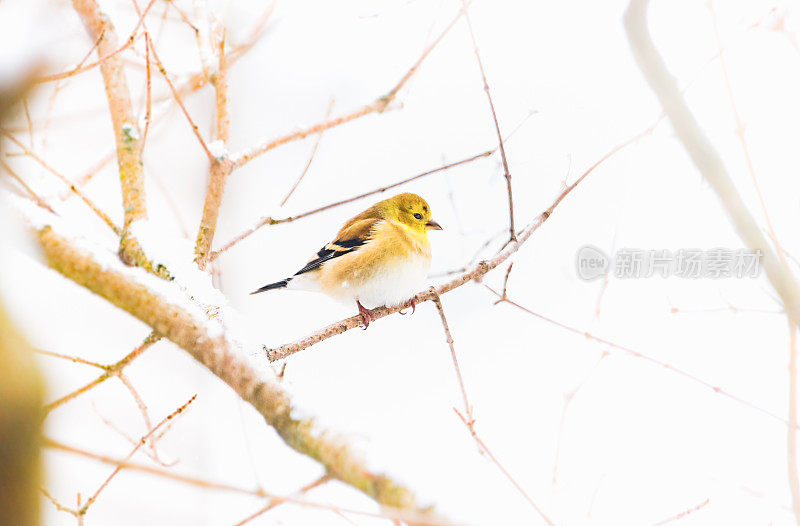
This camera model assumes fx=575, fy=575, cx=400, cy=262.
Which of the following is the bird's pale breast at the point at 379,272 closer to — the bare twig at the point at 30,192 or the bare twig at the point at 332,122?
the bare twig at the point at 332,122

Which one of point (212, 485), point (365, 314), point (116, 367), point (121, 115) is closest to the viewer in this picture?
point (212, 485)

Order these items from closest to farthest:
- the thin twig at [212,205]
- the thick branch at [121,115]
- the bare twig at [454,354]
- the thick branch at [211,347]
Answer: the thick branch at [211,347] → the bare twig at [454,354] → the thick branch at [121,115] → the thin twig at [212,205]

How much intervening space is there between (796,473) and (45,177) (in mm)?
3176

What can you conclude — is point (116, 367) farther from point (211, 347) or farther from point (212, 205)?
point (212, 205)

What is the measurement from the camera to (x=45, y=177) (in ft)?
8.78

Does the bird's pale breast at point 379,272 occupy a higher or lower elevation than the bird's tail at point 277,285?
lower

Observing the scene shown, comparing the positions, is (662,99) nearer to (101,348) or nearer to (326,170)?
(101,348)
